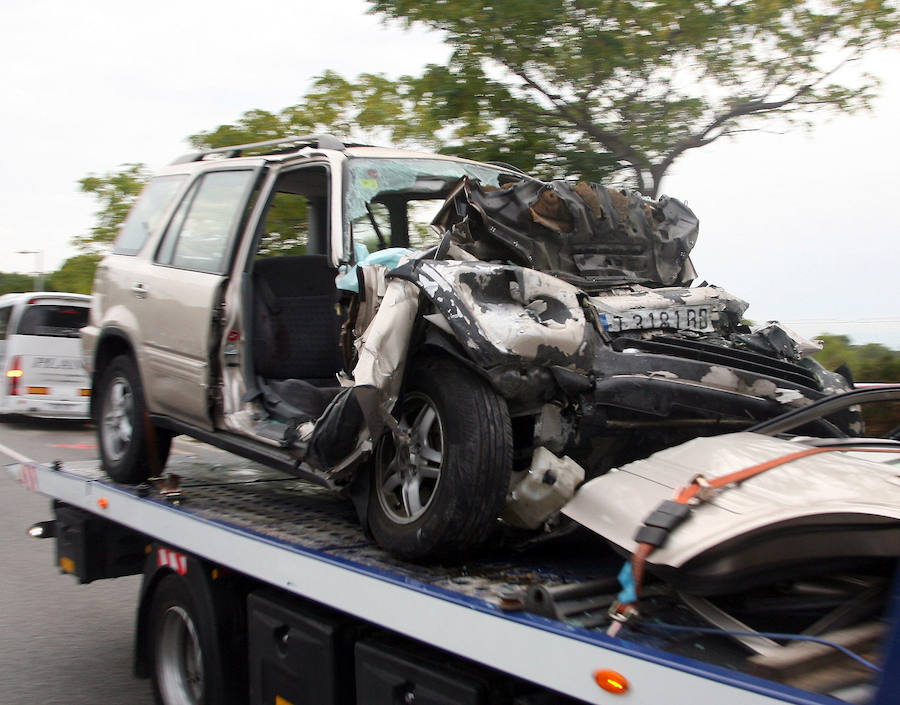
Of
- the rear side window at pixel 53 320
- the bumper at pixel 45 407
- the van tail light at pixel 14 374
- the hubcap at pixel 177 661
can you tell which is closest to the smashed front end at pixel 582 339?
the hubcap at pixel 177 661

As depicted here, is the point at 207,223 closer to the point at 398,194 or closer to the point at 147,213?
the point at 147,213

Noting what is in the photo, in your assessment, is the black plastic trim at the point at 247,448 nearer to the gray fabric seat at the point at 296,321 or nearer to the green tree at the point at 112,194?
the gray fabric seat at the point at 296,321

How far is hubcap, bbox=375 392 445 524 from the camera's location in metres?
3.53

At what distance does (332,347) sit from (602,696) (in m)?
3.10

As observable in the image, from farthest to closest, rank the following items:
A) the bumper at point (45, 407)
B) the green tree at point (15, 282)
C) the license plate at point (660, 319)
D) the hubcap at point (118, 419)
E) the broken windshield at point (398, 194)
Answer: the green tree at point (15, 282) → the bumper at point (45, 407) → the hubcap at point (118, 419) → the broken windshield at point (398, 194) → the license plate at point (660, 319)

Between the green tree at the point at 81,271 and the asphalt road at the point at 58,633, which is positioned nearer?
the asphalt road at the point at 58,633

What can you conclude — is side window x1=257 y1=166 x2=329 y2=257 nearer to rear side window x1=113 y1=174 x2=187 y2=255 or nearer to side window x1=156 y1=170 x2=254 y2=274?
side window x1=156 y1=170 x2=254 y2=274

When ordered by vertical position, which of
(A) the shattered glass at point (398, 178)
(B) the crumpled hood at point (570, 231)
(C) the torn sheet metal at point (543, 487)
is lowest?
(C) the torn sheet metal at point (543, 487)

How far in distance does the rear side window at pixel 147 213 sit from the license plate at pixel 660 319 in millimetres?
3150

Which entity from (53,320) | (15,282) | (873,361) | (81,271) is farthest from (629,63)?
(15,282)

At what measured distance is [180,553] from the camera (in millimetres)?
4383

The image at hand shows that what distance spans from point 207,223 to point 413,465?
2.37 metres

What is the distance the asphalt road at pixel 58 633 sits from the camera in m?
5.09

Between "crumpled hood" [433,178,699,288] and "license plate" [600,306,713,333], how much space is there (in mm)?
317
